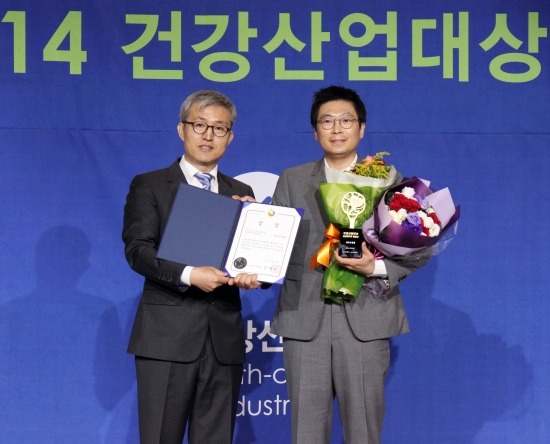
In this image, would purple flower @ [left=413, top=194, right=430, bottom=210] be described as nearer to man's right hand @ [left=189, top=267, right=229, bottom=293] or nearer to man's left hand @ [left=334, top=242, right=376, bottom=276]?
man's left hand @ [left=334, top=242, right=376, bottom=276]

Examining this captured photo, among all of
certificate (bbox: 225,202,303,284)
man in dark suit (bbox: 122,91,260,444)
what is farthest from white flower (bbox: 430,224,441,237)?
man in dark suit (bbox: 122,91,260,444)

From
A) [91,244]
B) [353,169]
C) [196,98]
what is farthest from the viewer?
[91,244]

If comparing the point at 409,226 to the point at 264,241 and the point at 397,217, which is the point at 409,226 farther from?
the point at 264,241

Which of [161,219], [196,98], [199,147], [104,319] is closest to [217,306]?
[161,219]

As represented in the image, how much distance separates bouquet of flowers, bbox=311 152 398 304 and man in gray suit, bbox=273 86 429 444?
0.05 m

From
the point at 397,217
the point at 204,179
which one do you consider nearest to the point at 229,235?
the point at 204,179

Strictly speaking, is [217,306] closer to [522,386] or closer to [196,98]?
[196,98]

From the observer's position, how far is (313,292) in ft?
8.21

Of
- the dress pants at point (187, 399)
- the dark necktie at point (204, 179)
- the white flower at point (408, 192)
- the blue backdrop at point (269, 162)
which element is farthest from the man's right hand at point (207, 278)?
the blue backdrop at point (269, 162)

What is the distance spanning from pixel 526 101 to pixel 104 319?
6.81 feet

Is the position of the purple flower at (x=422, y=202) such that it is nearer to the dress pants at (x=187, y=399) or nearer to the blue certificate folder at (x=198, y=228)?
the blue certificate folder at (x=198, y=228)

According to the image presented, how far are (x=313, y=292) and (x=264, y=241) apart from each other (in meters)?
0.25

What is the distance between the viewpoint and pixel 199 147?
8.38 ft

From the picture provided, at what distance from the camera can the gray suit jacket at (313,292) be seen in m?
2.47
